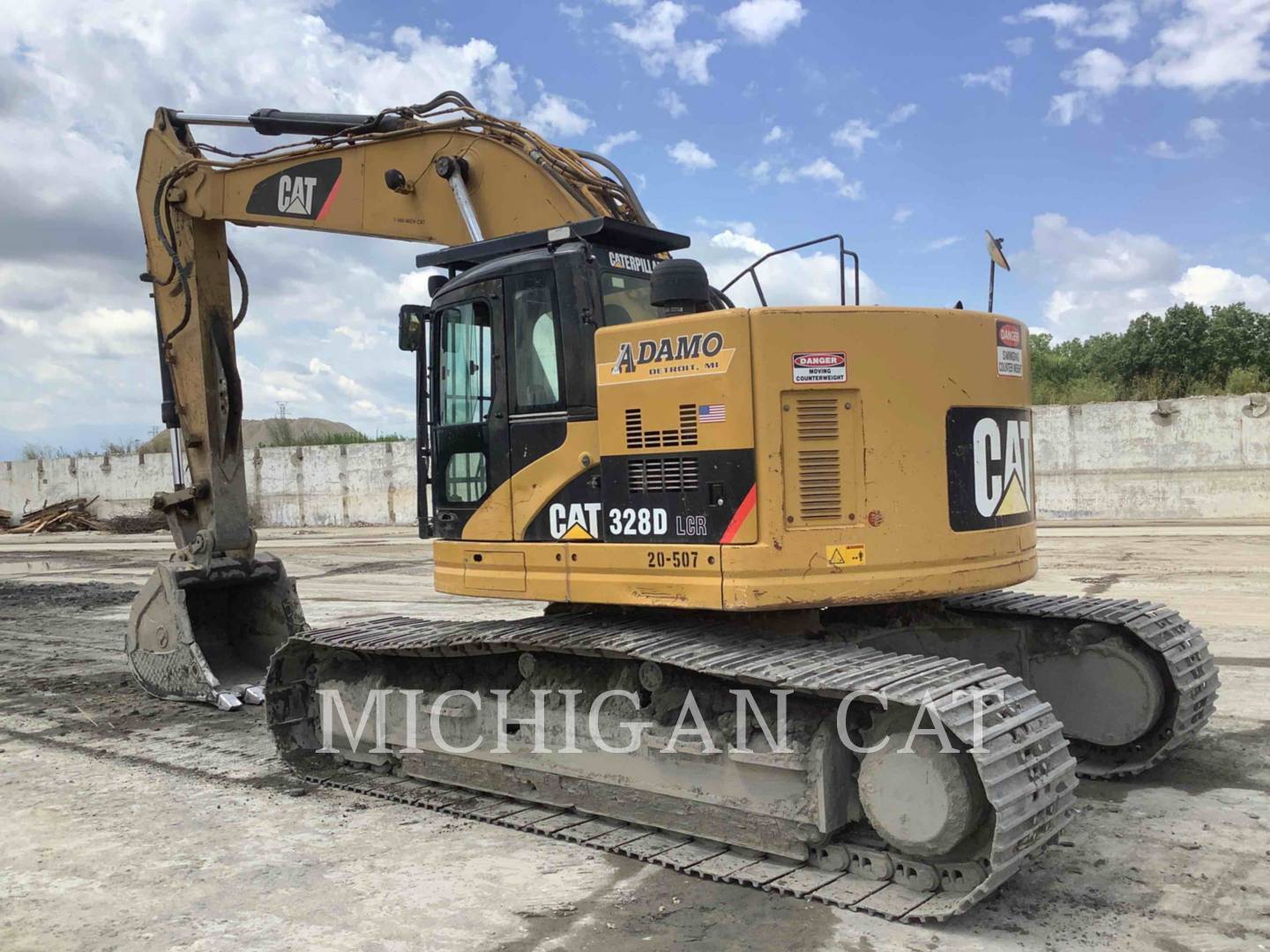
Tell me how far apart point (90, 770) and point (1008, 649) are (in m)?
5.59

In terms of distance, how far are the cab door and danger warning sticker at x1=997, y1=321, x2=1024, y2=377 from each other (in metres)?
2.54

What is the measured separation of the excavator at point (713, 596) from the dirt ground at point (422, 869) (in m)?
0.24

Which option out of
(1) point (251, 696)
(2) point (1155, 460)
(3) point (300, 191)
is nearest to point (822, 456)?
(3) point (300, 191)

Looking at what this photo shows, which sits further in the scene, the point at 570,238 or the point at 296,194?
the point at 296,194

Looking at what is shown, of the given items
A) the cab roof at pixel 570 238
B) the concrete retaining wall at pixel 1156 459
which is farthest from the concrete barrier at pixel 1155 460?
the cab roof at pixel 570 238

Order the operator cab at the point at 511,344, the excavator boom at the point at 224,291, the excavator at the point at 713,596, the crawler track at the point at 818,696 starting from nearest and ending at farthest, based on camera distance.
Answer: the crawler track at the point at 818,696
the excavator at the point at 713,596
the operator cab at the point at 511,344
the excavator boom at the point at 224,291

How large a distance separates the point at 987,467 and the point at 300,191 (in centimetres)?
555

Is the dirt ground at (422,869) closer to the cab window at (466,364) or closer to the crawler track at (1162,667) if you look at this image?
the crawler track at (1162,667)

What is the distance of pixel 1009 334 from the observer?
5.70 meters

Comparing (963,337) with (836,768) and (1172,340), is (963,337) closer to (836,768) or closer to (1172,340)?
(836,768)

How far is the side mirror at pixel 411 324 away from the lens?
20.8 feet

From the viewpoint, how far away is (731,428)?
5047mm

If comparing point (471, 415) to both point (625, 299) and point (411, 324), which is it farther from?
point (625, 299)

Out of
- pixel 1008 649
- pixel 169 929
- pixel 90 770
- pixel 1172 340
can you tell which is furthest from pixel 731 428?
pixel 1172 340
